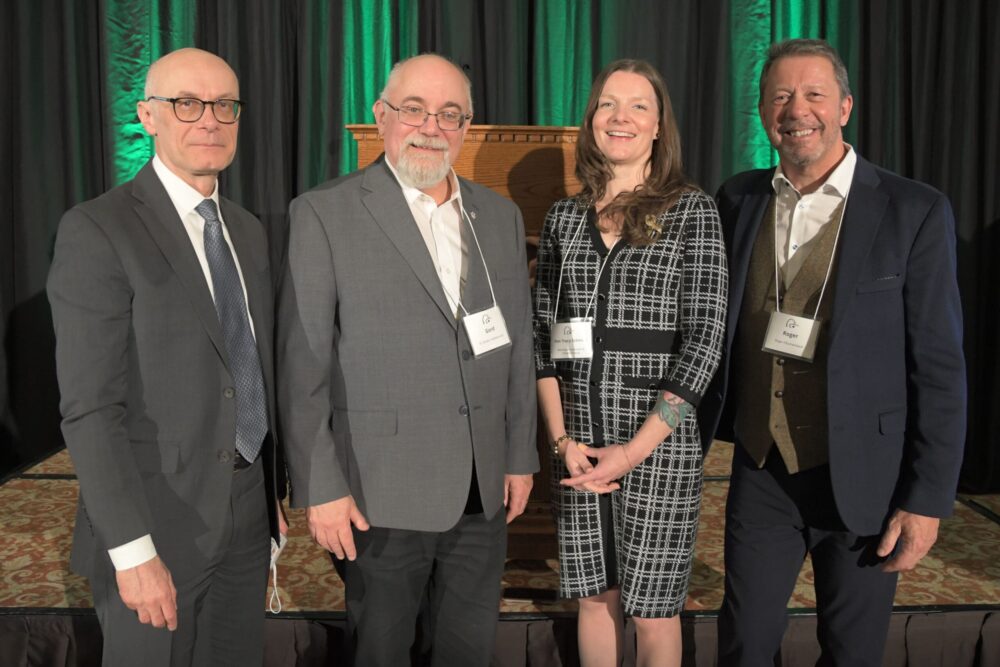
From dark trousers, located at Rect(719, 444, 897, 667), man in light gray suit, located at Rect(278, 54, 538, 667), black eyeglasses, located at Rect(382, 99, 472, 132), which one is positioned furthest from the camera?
dark trousers, located at Rect(719, 444, 897, 667)

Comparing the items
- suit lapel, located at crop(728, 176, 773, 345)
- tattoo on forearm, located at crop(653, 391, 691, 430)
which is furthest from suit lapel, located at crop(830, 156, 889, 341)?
tattoo on forearm, located at crop(653, 391, 691, 430)

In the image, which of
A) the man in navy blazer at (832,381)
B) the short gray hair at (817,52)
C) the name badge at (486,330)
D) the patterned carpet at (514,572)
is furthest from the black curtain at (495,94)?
the name badge at (486,330)

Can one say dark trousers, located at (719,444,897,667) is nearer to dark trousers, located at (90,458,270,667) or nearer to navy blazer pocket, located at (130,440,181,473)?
dark trousers, located at (90,458,270,667)

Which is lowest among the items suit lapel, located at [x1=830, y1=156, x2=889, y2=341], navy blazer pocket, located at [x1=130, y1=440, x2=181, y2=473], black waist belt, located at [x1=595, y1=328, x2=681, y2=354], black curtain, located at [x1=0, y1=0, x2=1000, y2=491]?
navy blazer pocket, located at [x1=130, y1=440, x2=181, y2=473]

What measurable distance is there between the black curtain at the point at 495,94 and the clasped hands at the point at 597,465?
315 centimetres

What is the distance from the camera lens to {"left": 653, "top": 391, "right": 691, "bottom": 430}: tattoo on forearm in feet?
5.72

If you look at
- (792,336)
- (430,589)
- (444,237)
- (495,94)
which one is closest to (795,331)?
(792,336)

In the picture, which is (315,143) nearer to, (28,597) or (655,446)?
(28,597)

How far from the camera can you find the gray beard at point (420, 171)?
1.66m

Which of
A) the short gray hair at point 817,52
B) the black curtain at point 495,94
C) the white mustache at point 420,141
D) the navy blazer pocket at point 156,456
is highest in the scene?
the black curtain at point 495,94

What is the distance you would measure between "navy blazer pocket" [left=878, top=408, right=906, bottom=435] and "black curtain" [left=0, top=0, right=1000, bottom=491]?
3.14 metres

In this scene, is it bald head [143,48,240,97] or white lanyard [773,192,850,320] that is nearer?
bald head [143,48,240,97]

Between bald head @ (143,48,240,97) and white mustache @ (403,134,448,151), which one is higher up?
bald head @ (143,48,240,97)

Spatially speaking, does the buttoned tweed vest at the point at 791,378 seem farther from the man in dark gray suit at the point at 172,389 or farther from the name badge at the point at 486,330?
the man in dark gray suit at the point at 172,389
